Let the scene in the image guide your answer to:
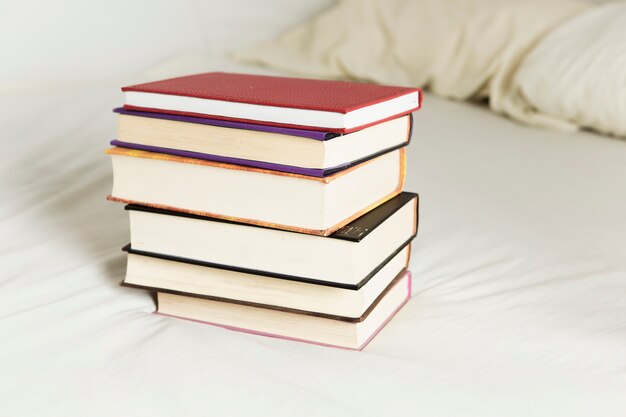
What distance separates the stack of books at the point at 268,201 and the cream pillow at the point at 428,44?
83 centimetres

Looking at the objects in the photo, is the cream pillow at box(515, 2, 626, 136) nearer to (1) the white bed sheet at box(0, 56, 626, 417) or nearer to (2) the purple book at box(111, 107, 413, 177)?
(1) the white bed sheet at box(0, 56, 626, 417)

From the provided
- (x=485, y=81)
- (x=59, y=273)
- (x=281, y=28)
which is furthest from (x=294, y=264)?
(x=281, y=28)

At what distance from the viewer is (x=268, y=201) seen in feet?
2.30

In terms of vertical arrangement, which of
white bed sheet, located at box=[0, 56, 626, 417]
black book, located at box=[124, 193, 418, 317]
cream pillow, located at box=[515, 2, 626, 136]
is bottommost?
white bed sheet, located at box=[0, 56, 626, 417]

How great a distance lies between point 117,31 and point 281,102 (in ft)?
4.12

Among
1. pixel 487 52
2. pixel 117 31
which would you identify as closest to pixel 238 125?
pixel 487 52

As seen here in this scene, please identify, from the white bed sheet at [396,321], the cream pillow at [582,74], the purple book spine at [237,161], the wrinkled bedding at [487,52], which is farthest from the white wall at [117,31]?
the purple book spine at [237,161]

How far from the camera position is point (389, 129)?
76 cm

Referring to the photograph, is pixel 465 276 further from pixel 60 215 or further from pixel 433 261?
pixel 60 215

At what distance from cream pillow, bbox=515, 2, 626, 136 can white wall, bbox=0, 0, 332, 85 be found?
770 millimetres

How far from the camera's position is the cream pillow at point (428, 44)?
5.29 ft

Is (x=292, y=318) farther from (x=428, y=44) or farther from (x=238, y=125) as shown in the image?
(x=428, y=44)

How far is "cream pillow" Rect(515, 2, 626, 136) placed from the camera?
1.40 m

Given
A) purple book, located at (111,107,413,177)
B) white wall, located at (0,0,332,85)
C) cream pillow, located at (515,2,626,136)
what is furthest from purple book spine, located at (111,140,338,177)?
white wall, located at (0,0,332,85)
